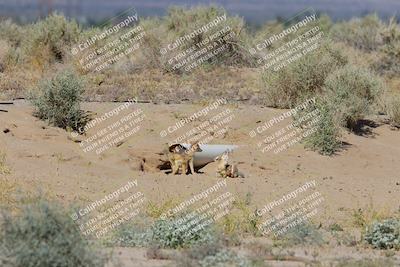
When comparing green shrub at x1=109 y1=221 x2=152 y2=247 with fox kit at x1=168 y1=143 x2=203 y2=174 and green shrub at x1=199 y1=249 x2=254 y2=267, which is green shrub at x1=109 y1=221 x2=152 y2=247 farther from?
fox kit at x1=168 y1=143 x2=203 y2=174

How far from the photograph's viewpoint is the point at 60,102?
15695 mm

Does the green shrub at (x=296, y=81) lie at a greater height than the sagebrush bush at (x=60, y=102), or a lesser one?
lesser

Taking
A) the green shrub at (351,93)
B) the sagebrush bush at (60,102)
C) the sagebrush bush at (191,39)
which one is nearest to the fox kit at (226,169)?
the sagebrush bush at (60,102)

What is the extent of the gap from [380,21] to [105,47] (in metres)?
15.6

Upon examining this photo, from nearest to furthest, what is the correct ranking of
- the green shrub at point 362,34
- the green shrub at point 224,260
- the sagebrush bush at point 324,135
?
the green shrub at point 224,260 → the sagebrush bush at point 324,135 → the green shrub at point 362,34

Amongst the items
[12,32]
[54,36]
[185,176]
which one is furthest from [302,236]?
[12,32]

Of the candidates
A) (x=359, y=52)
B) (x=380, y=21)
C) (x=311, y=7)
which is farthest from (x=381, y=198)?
(x=380, y=21)

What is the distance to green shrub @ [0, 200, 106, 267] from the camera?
751cm

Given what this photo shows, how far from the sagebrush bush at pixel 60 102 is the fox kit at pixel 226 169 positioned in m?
3.05

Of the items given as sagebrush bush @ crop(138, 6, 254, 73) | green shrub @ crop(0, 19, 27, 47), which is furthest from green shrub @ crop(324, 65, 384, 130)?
green shrub @ crop(0, 19, 27, 47)

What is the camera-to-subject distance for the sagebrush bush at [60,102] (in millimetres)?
15625

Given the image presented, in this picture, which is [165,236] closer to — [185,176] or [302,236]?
[302,236]

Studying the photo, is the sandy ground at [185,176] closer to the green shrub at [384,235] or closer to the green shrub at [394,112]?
the green shrub at [394,112]

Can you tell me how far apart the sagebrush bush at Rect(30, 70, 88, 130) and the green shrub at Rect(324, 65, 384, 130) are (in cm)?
478
